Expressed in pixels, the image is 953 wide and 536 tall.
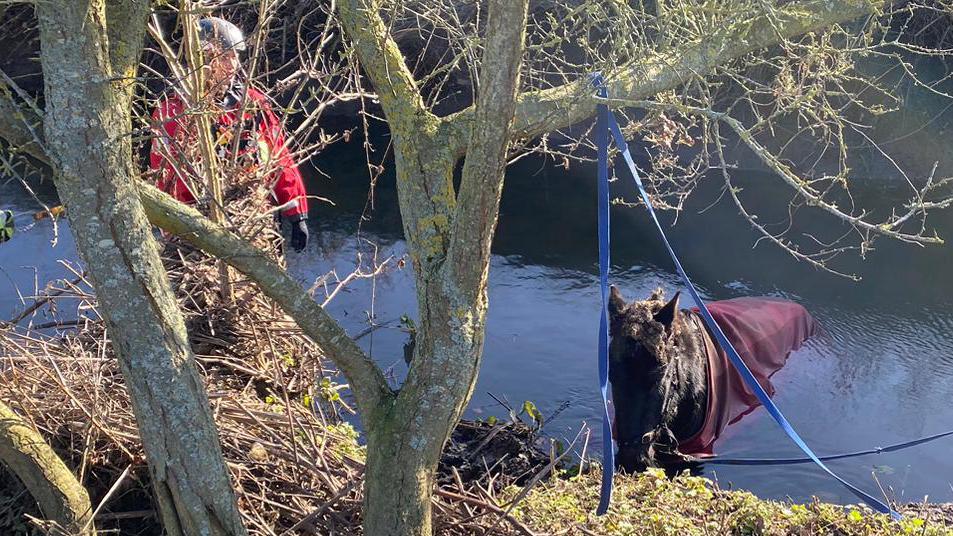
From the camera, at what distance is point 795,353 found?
8.85 m

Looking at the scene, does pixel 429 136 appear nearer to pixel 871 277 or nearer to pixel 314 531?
pixel 314 531

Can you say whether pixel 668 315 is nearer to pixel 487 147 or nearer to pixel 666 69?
pixel 666 69

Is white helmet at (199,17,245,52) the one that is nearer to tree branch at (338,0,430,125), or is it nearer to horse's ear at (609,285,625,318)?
tree branch at (338,0,430,125)

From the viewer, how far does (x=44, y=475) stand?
3.84m

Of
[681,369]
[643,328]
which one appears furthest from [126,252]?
[681,369]

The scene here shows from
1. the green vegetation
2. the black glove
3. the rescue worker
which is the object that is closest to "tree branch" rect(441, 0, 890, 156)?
the green vegetation

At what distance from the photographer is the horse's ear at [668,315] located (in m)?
6.47

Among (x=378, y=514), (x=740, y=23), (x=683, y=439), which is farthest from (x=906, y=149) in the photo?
(x=378, y=514)

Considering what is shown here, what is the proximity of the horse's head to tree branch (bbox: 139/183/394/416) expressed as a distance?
3.04m

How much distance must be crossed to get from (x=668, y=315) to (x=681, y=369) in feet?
1.91

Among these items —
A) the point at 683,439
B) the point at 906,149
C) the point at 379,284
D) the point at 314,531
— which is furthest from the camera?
the point at 906,149

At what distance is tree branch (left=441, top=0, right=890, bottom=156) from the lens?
3441 mm

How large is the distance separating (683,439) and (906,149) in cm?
902

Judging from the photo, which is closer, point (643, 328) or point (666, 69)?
point (666, 69)
